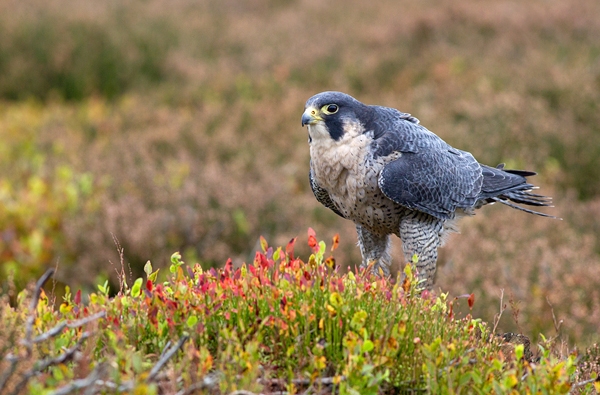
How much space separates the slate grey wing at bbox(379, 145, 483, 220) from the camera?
12.3 feet

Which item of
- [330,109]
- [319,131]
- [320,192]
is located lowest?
[320,192]

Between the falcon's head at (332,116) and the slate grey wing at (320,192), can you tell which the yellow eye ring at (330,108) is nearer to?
the falcon's head at (332,116)

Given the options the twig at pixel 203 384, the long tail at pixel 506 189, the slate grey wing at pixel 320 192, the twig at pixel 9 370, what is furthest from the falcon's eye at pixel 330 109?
the twig at pixel 9 370

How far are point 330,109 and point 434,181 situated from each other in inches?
27.9

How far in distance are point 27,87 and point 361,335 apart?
37.7 feet

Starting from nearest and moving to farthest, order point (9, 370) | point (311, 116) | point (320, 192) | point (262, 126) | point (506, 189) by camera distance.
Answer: point (9, 370), point (311, 116), point (320, 192), point (506, 189), point (262, 126)

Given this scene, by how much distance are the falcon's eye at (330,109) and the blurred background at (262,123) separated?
1245 mm

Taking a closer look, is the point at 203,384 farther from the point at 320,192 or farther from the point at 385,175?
the point at 320,192

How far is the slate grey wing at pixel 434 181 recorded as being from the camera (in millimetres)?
3740

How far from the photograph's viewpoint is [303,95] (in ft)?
37.9

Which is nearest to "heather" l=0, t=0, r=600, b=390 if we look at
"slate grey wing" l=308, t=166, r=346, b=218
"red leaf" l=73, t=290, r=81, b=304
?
"red leaf" l=73, t=290, r=81, b=304

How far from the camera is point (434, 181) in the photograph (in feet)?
13.0

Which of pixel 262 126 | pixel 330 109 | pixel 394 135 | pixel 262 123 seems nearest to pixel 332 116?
pixel 330 109

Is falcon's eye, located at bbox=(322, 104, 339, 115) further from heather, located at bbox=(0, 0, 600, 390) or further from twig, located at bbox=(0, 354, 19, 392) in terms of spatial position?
twig, located at bbox=(0, 354, 19, 392)
